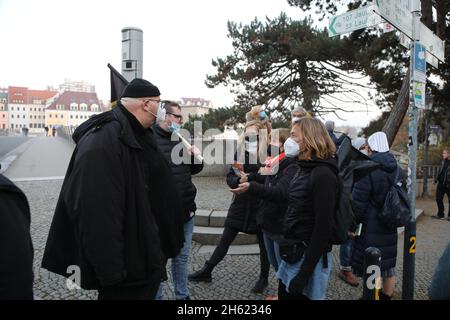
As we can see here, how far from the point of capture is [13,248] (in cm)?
133

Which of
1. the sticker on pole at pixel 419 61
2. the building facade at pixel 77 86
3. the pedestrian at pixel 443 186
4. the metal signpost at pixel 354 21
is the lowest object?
the pedestrian at pixel 443 186

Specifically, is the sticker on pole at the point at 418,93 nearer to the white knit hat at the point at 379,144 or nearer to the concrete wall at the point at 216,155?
the white knit hat at the point at 379,144

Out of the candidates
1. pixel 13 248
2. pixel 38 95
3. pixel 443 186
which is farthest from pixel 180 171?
pixel 38 95

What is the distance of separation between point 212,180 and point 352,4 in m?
7.27

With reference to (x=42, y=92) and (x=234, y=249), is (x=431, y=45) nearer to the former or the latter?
(x=234, y=249)

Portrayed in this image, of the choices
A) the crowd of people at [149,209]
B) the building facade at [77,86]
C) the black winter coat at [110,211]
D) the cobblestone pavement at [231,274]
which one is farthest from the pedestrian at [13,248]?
the building facade at [77,86]

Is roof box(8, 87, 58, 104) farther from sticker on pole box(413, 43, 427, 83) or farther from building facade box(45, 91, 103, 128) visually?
sticker on pole box(413, 43, 427, 83)

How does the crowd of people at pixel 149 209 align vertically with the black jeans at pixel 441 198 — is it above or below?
above

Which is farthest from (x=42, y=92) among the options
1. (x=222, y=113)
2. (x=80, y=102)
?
(x=222, y=113)

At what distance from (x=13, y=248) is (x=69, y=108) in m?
117

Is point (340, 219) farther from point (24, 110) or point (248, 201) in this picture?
point (24, 110)

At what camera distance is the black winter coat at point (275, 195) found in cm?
302

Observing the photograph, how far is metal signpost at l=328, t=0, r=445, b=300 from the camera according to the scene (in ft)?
11.4

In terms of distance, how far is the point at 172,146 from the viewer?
3.35m
